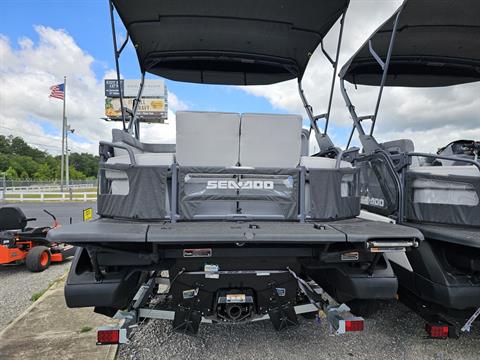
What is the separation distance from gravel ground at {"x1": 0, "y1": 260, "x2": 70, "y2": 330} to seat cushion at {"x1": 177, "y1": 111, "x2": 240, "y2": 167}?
315cm

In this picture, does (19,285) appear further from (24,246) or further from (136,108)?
(136,108)

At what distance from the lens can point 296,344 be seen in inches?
125

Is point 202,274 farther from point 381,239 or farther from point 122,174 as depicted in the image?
point 381,239

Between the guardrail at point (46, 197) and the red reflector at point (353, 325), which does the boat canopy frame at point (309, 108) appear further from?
the guardrail at point (46, 197)

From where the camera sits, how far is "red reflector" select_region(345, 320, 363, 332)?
2521 millimetres

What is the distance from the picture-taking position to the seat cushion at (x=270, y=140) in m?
2.82

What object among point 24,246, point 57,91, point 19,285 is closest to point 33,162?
point 57,91

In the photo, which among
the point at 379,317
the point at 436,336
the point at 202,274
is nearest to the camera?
the point at 202,274

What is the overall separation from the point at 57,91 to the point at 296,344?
3451 cm

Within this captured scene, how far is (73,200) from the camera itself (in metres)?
22.4

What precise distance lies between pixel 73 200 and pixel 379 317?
2308cm

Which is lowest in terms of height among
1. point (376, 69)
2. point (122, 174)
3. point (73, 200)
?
point (73, 200)

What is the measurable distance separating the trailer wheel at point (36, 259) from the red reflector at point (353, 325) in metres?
5.49

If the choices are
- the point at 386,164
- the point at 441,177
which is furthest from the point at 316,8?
the point at 441,177
